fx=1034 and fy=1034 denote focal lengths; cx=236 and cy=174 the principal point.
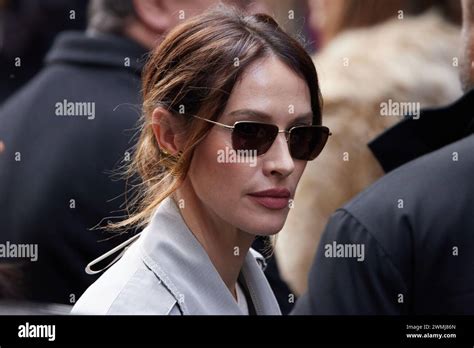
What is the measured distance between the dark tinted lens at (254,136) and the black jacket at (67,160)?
2.01 feet

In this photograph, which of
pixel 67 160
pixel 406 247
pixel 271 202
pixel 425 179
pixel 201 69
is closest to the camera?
pixel 201 69

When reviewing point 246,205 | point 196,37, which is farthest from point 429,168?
point 196,37

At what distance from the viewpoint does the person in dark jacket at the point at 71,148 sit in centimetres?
284

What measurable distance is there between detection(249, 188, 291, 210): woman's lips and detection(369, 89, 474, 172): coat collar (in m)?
0.62

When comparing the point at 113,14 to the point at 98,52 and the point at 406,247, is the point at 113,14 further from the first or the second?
the point at 406,247

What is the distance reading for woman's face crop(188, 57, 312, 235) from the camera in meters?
2.25

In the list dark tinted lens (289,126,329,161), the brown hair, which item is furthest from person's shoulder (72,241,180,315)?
dark tinted lens (289,126,329,161)

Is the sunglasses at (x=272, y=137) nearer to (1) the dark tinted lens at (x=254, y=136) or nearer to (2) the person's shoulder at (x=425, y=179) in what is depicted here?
(1) the dark tinted lens at (x=254, y=136)

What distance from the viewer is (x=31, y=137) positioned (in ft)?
A: 9.65

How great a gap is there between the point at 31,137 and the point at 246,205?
0.91m

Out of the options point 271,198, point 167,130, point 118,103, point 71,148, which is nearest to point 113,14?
point 118,103

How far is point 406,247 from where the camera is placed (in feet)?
8.02

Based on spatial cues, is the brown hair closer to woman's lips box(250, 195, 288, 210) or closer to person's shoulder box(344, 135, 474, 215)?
woman's lips box(250, 195, 288, 210)

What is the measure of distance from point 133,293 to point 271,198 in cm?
41
